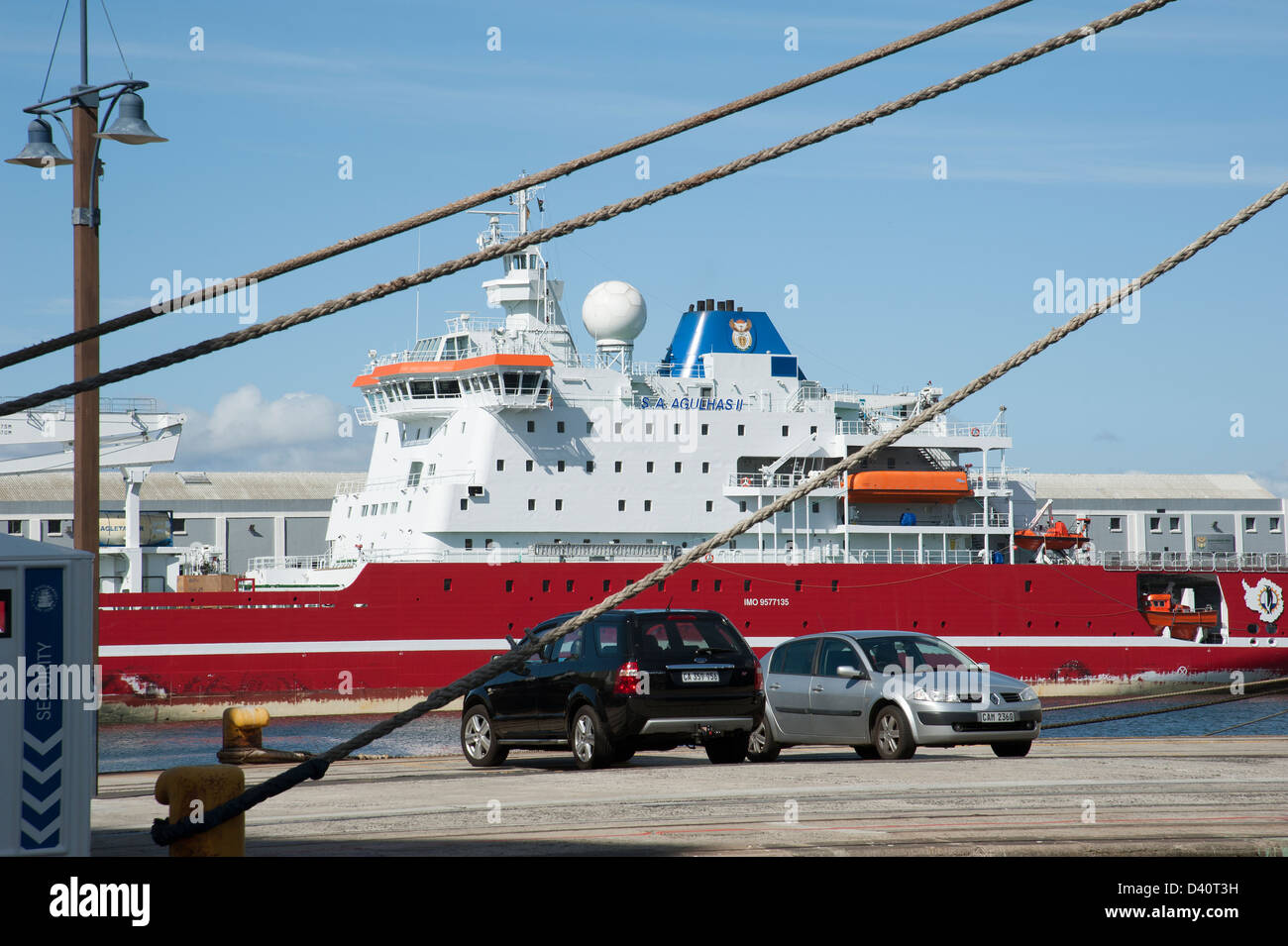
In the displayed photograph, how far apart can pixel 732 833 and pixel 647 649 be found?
4.51 meters

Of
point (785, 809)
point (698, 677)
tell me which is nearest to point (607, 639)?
point (698, 677)

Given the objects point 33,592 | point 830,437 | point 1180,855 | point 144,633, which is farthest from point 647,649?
point 830,437

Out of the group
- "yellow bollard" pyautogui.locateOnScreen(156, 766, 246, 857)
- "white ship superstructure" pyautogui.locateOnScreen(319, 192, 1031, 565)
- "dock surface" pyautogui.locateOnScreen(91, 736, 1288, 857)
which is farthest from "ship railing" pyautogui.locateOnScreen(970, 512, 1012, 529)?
"yellow bollard" pyautogui.locateOnScreen(156, 766, 246, 857)

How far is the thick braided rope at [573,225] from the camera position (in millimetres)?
4406

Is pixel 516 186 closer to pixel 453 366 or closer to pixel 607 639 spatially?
pixel 607 639

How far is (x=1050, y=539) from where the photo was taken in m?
33.6

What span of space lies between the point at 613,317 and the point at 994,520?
1053 centimetres

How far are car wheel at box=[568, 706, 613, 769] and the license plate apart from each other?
0.72 m

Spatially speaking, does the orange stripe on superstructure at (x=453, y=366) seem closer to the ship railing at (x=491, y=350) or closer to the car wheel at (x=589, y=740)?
the ship railing at (x=491, y=350)

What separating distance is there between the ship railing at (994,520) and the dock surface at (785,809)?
75.7 ft

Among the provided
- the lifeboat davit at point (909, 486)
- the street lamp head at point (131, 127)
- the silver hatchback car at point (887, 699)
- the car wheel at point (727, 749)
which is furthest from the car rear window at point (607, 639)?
the lifeboat davit at point (909, 486)

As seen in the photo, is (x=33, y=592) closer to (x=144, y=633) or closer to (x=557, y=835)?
(x=557, y=835)

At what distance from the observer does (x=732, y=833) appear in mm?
6148
